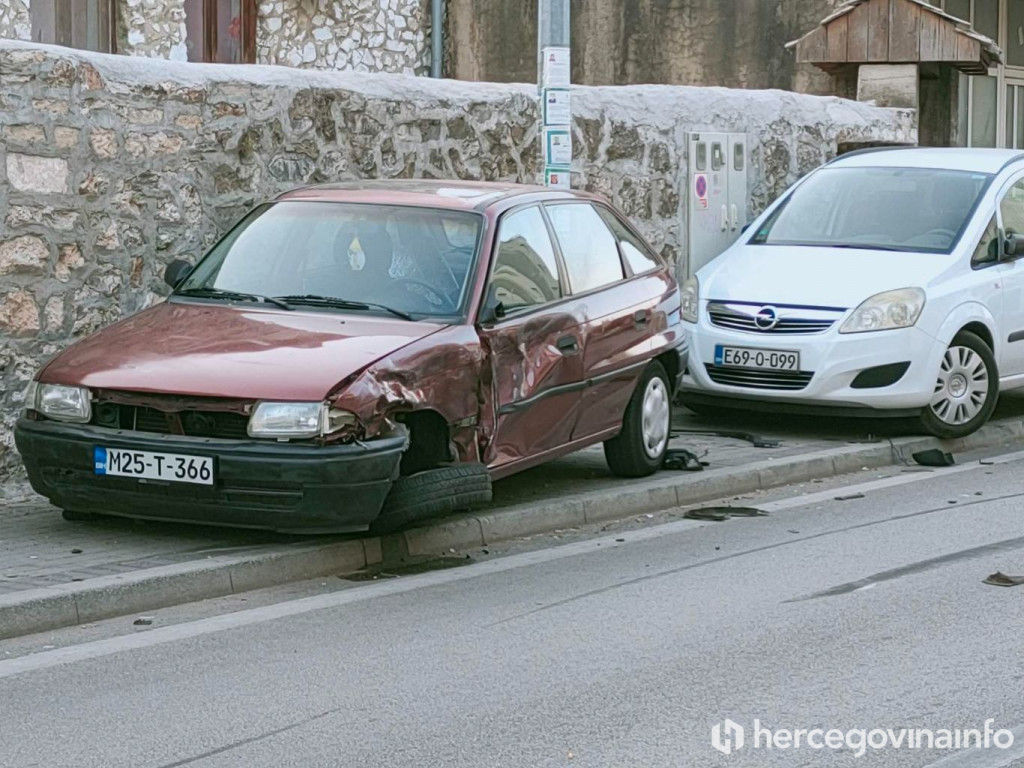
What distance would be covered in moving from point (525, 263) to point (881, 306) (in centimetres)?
318

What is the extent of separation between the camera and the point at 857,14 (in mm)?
17000

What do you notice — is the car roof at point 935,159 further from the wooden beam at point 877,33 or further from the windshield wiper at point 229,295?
the windshield wiper at point 229,295

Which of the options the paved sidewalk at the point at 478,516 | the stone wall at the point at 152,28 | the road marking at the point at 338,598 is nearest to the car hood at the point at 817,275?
the paved sidewalk at the point at 478,516

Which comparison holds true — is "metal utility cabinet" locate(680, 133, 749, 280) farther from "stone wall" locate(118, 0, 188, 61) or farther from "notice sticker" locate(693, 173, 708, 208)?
"stone wall" locate(118, 0, 188, 61)

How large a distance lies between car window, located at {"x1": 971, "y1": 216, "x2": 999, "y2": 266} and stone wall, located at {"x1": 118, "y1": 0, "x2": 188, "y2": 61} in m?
8.27

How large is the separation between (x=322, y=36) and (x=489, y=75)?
3205 mm

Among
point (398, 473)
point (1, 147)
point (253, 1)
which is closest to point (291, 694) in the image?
point (398, 473)

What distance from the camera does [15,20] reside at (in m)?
15.5

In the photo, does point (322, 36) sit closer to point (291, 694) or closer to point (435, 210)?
point (435, 210)

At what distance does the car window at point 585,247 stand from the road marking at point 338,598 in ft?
4.68

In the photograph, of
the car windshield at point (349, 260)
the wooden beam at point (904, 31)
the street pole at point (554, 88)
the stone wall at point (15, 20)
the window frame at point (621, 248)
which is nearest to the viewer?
the car windshield at point (349, 260)

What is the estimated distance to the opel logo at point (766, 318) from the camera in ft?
38.0

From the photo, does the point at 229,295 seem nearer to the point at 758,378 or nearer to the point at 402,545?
the point at 402,545

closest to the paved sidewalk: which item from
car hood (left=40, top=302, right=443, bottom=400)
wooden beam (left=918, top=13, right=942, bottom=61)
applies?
car hood (left=40, top=302, right=443, bottom=400)
